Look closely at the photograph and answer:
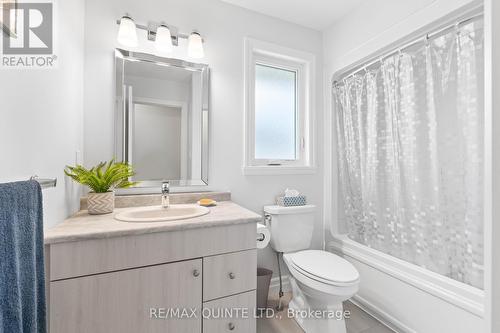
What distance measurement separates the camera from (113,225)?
1102 mm

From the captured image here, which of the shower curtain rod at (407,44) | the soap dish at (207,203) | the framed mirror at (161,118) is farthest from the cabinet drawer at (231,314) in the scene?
the shower curtain rod at (407,44)

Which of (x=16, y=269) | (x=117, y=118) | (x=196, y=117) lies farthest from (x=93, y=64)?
(x=16, y=269)

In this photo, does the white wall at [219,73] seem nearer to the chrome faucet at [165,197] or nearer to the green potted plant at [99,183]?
the green potted plant at [99,183]

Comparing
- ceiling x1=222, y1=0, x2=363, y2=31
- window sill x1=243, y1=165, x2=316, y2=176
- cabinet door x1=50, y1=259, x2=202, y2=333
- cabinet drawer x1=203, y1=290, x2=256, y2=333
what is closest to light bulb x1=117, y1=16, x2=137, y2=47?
ceiling x1=222, y1=0, x2=363, y2=31

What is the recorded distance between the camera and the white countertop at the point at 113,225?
0.97 m

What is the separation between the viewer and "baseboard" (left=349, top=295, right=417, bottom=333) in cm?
158

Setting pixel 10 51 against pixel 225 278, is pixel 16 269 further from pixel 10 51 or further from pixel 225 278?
pixel 225 278

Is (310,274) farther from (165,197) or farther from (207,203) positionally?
(165,197)

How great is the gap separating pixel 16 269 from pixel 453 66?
6.58 feet

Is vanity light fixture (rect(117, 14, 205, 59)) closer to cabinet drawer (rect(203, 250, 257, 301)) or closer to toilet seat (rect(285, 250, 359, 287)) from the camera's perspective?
cabinet drawer (rect(203, 250, 257, 301))

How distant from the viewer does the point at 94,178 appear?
1309 mm

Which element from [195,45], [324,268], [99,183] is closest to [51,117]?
[99,183]

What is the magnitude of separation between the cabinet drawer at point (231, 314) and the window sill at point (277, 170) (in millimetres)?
901

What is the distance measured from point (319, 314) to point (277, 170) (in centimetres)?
107
